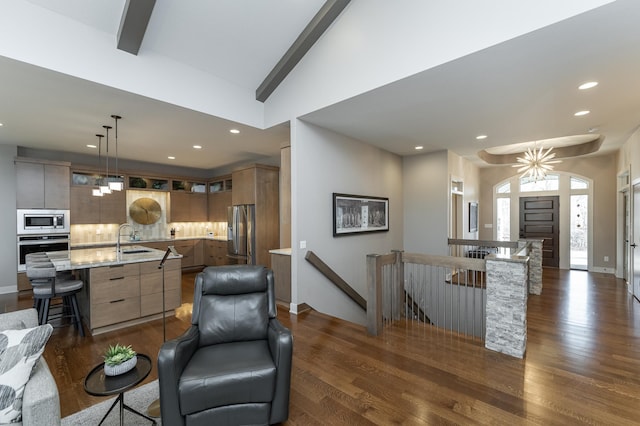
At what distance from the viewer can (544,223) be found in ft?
26.9

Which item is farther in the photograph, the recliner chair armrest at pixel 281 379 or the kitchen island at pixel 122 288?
the kitchen island at pixel 122 288

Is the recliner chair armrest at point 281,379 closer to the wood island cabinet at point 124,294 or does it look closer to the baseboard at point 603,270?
the wood island cabinet at point 124,294

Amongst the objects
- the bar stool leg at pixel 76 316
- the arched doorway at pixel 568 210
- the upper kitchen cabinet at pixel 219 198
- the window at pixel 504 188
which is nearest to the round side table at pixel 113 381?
the bar stool leg at pixel 76 316

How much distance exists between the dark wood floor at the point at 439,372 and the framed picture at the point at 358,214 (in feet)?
5.49

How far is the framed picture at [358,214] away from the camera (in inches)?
196

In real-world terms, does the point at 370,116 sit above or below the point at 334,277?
above

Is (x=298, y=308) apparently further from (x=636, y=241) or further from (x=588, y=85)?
(x=636, y=241)

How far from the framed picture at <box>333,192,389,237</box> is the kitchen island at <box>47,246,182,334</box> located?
8.63ft

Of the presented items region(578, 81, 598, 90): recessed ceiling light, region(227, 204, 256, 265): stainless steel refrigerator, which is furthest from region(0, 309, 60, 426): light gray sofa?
region(578, 81, 598, 90): recessed ceiling light

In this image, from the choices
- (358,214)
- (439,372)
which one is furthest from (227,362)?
(358,214)

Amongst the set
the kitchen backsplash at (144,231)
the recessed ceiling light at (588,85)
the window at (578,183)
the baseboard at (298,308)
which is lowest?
the baseboard at (298,308)

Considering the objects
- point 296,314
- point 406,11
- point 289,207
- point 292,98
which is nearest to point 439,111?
point 406,11

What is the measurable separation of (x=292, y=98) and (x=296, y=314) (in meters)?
3.26

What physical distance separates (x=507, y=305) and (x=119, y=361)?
11.4 feet
